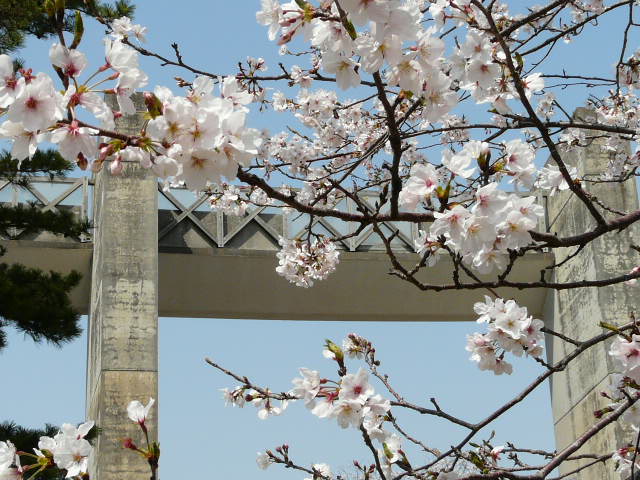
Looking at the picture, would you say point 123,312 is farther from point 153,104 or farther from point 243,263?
point 153,104

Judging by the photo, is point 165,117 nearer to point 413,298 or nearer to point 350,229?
point 350,229

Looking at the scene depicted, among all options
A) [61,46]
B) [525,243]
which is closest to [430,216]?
[525,243]

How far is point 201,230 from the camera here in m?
8.43

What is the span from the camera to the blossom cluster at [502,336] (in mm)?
2439

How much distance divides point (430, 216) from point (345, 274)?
6926 millimetres

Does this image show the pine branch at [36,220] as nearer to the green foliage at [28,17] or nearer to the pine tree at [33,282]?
the pine tree at [33,282]

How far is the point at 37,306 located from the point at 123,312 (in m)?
1.26

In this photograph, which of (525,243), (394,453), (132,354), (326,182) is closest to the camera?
(525,243)

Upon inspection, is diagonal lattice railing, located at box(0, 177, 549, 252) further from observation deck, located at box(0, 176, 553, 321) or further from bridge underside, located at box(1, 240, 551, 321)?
bridge underside, located at box(1, 240, 551, 321)

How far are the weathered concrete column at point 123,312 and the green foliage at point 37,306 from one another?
0.82 meters

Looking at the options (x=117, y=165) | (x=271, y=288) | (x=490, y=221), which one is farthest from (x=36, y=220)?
(x=490, y=221)

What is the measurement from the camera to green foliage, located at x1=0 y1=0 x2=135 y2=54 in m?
6.54

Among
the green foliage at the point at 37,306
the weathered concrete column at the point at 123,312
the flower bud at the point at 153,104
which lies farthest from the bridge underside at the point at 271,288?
the flower bud at the point at 153,104

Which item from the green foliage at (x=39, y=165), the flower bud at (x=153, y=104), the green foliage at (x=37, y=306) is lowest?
the flower bud at (x=153, y=104)
